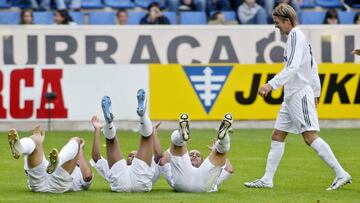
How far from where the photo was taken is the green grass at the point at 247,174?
476 inches

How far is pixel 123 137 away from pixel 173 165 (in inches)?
317

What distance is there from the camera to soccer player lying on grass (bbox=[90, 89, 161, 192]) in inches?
469

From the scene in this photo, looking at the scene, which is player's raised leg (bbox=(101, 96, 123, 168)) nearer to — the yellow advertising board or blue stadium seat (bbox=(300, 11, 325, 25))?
the yellow advertising board

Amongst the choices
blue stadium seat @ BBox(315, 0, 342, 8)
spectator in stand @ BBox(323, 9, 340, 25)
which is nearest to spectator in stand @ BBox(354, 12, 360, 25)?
spectator in stand @ BBox(323, 9, 340, 25)

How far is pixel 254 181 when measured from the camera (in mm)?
13602

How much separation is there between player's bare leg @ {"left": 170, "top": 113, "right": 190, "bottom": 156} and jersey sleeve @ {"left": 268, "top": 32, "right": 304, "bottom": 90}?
1.33m

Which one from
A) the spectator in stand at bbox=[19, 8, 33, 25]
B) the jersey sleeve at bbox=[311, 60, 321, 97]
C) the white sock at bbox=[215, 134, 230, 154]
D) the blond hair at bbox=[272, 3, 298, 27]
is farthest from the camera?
the spectator in stand at bbox=[19, 8, 33, 25]

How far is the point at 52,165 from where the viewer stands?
11.6m

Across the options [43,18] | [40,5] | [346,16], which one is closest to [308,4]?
[346,16]

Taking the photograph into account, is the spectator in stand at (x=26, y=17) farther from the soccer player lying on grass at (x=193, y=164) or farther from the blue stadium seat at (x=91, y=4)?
the soccer player lying on grass at (x=193, y=164)

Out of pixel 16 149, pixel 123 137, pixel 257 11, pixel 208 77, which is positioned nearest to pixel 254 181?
pixel 16 149

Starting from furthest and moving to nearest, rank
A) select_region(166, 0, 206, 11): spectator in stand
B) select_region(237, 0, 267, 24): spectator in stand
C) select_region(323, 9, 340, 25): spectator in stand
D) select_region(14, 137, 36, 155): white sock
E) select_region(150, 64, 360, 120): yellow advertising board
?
1. select_region(166, 0, 206, 11): spectator in stand
2. select_region(237, 0, 267, 24): spectator in stand
3. select_region(323, 9, 340, 25): spectator in stand
4. select_region(150, 64, 360, 120): yellow advertising board
5. select_region(14, 137, 36, 155): white sock

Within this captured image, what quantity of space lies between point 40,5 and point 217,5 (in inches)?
157

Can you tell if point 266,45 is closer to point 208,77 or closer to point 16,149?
point 208,77
